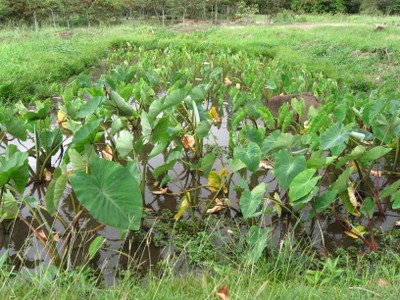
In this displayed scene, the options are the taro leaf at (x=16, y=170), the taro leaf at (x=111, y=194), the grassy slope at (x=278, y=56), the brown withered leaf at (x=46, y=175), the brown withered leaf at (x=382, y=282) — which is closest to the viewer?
the taro leaf at (x=111, y=194)

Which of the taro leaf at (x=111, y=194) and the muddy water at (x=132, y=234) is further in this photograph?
the muddy water at (x=132, y=234)

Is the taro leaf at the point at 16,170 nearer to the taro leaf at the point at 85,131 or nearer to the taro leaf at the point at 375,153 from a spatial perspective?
the taro leaf at the point at 85,131

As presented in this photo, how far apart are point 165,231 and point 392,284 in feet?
4.29

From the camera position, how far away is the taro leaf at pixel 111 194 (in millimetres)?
1743

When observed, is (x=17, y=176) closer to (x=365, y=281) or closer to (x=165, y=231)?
(x=165, y=231)

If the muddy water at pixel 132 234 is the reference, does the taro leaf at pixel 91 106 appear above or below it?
above

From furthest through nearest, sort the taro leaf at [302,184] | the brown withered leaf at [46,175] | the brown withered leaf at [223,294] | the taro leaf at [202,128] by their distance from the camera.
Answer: the brown withered leaf at [46,175] < the taro leaf at [202,128] < the taro leaf at [302,184] < the brown withered leaf at [223,294]

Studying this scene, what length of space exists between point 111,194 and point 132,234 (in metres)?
0.79

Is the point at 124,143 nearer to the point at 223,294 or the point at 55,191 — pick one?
the point at 55,191

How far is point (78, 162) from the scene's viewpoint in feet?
7.20

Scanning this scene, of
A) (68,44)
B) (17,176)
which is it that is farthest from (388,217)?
(68,44)

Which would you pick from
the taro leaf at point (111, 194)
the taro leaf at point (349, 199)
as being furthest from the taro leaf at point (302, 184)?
the taro leaf at point (111, 194)

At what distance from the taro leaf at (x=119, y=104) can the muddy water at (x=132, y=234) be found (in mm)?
595

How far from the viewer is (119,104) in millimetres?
2934
